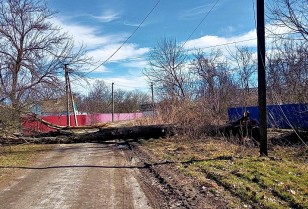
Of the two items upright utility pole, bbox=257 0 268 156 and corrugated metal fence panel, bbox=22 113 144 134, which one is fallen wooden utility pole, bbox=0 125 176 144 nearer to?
corrugated metal fence panel, bbox=22 113 144 134

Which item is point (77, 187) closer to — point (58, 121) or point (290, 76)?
point (290, 76)

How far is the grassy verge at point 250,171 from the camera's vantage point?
254 inches

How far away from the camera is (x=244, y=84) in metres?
30.9

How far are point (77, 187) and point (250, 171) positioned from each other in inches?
160

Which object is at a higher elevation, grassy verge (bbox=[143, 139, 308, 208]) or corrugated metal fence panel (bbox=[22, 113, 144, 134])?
corrugated metal fence panel (bbox=[22, 113, 144, 134])

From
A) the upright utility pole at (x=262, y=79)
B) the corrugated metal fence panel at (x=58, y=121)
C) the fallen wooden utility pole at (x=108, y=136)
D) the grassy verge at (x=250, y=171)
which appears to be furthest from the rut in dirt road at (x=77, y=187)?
the corrugated metal fence panel at (x=58, y=121)

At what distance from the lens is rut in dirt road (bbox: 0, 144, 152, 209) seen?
6836mm

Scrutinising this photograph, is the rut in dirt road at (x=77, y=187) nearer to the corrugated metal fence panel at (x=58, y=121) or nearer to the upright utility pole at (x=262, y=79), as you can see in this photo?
the upright utility pole at (x=262, y=79)

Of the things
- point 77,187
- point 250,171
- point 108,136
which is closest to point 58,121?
point 108,136

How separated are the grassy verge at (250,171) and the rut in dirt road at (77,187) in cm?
162

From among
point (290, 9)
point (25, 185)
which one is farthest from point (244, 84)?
point (25, 185)

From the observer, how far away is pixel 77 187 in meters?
8.24

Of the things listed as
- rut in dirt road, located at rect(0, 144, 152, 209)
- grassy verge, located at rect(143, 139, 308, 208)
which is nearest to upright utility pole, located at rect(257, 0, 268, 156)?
grassy verge, located at rect(143, 139, 308, 208)

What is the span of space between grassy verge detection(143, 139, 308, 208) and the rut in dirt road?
1619mm
